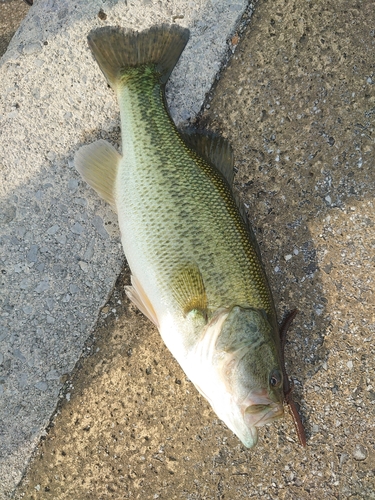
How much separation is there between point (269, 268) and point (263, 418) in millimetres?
842

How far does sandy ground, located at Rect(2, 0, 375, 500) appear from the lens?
7.82 feet

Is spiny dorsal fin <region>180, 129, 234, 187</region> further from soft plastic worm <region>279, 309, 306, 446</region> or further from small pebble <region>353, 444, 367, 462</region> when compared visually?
small pebble <region>353, 444, 367, 462</region>

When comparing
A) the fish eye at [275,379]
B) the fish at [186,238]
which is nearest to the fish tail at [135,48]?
the fish at [186,238]

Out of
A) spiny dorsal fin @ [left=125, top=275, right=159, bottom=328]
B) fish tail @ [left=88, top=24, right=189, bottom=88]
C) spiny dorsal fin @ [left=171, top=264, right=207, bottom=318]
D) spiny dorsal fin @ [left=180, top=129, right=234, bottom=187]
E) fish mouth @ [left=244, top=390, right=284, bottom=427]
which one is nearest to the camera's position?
fish mouth @ [left=244, top=390, right=284, bottom=427]

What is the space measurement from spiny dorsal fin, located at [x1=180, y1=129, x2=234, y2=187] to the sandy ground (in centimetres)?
25

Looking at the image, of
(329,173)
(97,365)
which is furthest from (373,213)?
(97,365)

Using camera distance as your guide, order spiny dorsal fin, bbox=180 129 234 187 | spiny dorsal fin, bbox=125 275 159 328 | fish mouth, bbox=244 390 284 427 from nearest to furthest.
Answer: fish mouth, bbox=244 390 284 427 → spiny dorsal fin, bbox=125 275 159 328 → spiny dorsal fin, bbox=180 129 234 187

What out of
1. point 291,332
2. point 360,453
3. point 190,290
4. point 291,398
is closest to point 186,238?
point 190,290

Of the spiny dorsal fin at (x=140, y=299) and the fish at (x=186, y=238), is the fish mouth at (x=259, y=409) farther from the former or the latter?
the spiny dorsal fin at (x=140, y=299)

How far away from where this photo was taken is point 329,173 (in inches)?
101

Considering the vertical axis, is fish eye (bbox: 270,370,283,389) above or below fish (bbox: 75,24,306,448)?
below

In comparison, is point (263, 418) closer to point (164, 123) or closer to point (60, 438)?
point (60, 438)

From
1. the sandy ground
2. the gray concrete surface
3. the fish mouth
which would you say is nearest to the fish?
the fish mouth

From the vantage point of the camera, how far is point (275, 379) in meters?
1.97
